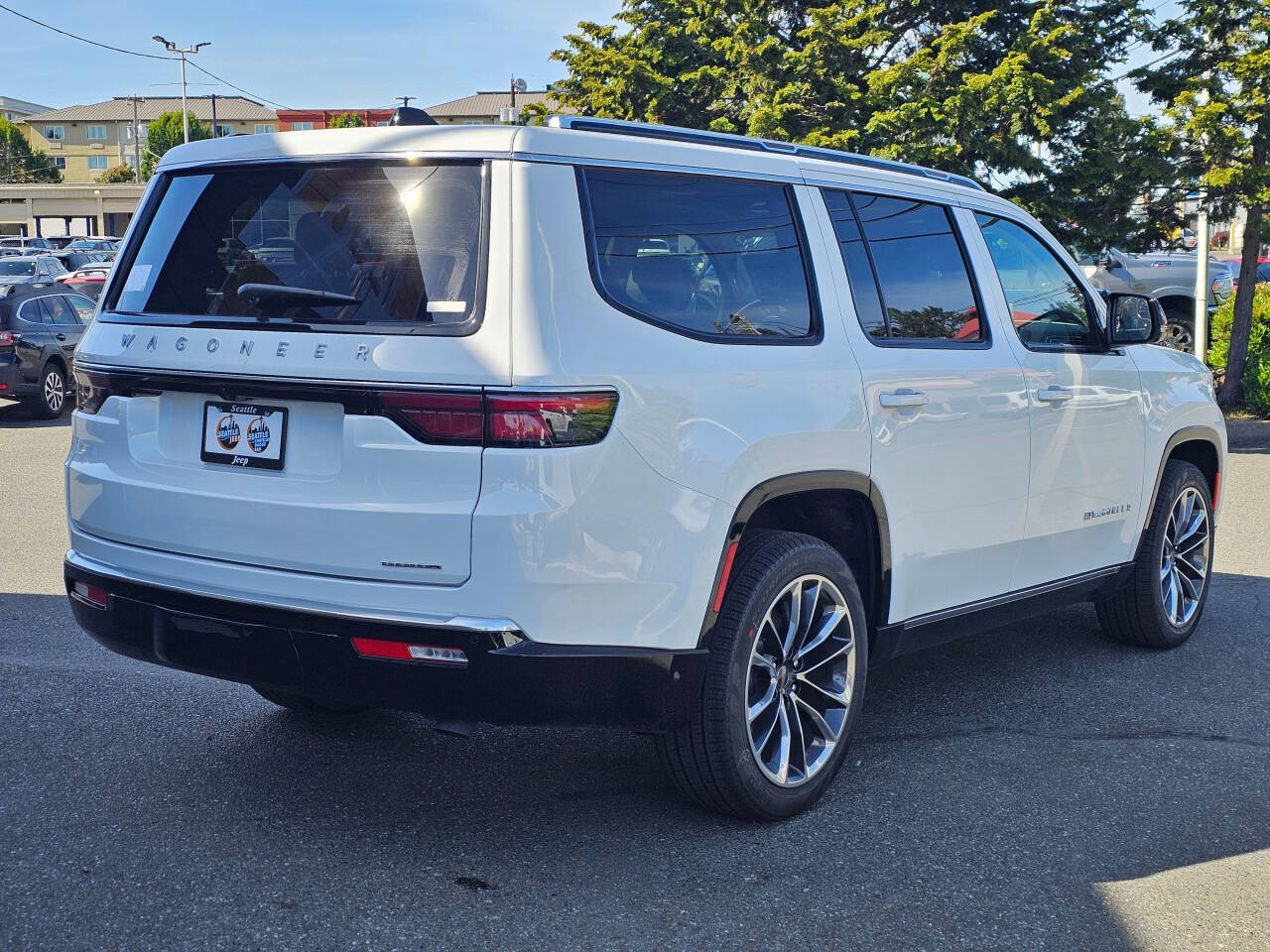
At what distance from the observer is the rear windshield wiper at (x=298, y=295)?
3434mm

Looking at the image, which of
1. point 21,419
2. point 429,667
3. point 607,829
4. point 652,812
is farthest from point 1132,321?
point 21,419

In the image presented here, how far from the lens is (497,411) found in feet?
10.5

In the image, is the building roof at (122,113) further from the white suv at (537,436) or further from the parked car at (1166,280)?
the white suv at (537,436)

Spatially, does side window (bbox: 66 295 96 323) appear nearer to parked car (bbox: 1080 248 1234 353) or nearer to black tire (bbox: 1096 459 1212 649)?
parked car (bbox: 1080 248 1234 353)

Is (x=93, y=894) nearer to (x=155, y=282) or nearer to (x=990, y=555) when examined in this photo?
(x=155, y=282)

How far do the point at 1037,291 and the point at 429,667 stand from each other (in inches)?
119

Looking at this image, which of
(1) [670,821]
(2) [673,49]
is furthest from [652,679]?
(2) [673,49]

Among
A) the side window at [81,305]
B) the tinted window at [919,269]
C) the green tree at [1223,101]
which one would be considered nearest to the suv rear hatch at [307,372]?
the tinted window at [919,269]

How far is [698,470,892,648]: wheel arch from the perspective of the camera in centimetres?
388

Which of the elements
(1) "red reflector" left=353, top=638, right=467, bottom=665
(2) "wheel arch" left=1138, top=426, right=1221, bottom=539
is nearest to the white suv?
(1) "red reflector" left=353, top=638, right=467, bottom=665

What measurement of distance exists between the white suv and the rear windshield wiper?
16mm

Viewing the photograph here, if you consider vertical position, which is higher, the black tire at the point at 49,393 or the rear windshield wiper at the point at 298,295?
the rear windshield wiper at the point at 298,295

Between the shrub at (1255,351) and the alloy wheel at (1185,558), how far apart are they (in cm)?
859

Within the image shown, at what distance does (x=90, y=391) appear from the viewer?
387cm
